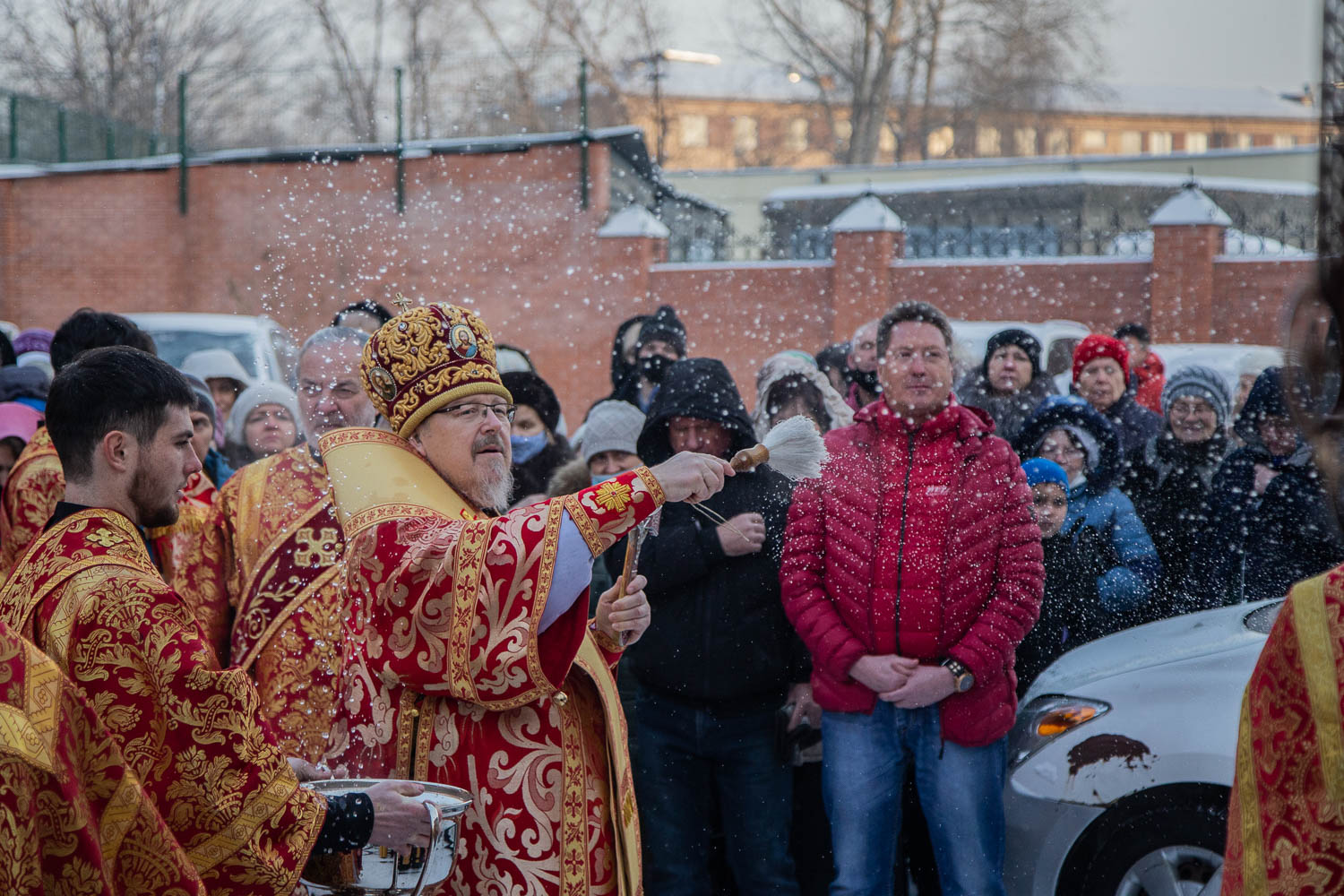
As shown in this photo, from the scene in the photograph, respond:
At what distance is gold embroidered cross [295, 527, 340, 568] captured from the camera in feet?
13.9

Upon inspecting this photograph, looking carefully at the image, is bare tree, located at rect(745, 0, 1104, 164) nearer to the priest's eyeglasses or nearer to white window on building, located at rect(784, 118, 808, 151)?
white window on building, located at rect(784, 118, 808, 151)

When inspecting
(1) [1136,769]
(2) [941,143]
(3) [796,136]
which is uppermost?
(3) [796,136]

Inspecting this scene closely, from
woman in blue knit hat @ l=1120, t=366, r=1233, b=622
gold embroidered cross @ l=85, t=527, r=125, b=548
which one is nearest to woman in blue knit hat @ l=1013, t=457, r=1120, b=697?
woman in blue knit hat @ l=1120, t=366, r=1233, b=622

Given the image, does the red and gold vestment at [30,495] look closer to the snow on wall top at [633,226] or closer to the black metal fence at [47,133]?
the snow on wall top at [633,226]

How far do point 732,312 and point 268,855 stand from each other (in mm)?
15571

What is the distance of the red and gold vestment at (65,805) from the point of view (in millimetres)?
1881

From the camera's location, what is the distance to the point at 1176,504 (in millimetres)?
5633

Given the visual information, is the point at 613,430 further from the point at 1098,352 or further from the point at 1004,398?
the point at 1098,352

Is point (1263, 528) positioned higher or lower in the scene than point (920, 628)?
higher

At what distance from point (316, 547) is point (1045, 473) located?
9.06ft

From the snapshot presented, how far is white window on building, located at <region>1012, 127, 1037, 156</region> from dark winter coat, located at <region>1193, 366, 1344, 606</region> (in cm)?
3322

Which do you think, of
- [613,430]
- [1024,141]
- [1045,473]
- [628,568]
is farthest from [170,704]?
[1024,141]

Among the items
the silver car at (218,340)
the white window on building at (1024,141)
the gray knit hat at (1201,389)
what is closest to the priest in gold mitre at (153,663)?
the gray knit hat at (1201,389)

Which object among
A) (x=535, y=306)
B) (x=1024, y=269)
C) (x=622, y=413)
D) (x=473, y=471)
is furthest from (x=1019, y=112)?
(x=473, y=471)
